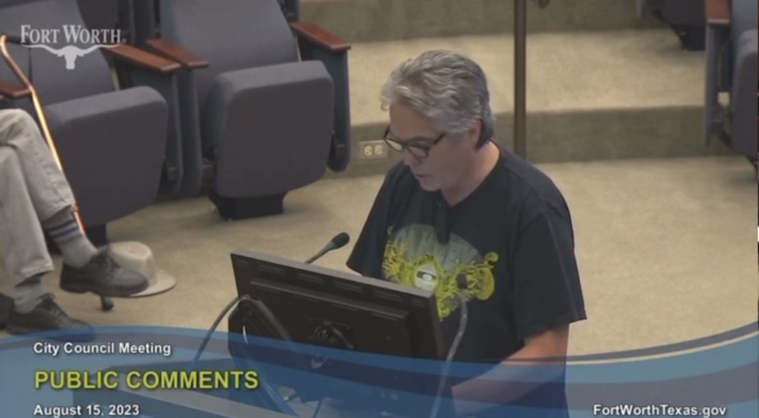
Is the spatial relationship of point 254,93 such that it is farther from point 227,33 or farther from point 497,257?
point 497,257

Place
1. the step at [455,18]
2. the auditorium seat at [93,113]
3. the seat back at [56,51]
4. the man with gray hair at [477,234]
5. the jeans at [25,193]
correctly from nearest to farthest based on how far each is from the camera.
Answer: the man with gray hair at [477,234] < the jeans at [25,193] < the auditorium seat at [93,113] < the seat back at [56,51] < the step at [455,18]

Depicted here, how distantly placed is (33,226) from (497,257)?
1.57 meters

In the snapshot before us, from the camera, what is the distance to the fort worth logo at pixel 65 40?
3.52 m

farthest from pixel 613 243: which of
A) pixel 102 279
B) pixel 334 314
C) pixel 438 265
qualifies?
pixel 334 314

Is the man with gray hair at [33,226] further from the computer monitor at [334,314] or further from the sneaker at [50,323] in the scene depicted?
the computer monitor at [334,314]

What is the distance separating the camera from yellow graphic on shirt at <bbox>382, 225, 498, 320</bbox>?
1767mm

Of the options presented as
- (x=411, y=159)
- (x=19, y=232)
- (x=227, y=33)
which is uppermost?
(x=411, y=159)

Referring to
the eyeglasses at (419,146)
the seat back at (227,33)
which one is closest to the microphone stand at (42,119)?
the seat back at (227,33)

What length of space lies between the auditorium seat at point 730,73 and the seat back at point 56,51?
1649 millimetres

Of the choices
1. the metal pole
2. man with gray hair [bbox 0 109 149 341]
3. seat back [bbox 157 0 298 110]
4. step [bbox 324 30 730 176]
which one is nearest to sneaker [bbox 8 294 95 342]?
man with gray hair [bbox 0 109 149 341]

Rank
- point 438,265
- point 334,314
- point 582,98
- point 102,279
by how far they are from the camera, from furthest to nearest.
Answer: point 582,98 < point 102,279 < point 438,265 < point 334,314

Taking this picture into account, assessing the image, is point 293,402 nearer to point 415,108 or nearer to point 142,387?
point 142,387

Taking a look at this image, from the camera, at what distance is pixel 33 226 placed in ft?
9.95

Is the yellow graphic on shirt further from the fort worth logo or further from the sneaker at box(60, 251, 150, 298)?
the fort worth logo
